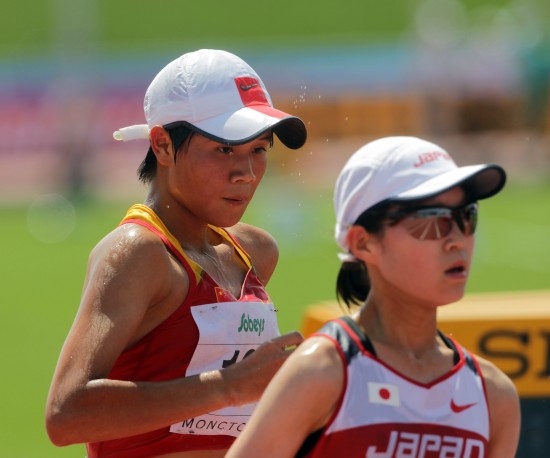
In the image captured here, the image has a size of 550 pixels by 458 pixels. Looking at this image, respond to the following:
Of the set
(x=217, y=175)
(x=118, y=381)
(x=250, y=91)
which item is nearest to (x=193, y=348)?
(x=118, y=381)

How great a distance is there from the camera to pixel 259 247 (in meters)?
4.27

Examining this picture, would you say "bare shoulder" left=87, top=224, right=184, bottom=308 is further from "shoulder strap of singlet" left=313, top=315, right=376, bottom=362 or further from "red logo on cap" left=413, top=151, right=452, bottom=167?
"red logo on cap" left=413, top=151, right=452, bottom=167

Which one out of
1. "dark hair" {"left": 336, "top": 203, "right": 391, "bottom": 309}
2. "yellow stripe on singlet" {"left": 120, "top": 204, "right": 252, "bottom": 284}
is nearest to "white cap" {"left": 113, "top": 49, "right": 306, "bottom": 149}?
"yellow stripe on singlet" {"left": 120, "top": 204, "right": 252, "bottom": 284}

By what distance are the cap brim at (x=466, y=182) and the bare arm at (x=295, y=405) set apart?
39 cm

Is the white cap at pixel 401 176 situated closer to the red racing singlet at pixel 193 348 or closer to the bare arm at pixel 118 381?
the bare arm at pixel 118 381

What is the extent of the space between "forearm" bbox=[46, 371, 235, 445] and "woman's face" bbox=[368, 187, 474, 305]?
0.70m

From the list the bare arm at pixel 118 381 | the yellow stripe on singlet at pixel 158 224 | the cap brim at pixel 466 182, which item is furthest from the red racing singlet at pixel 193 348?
the cap brim at pixel 466 182

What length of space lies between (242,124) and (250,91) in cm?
17

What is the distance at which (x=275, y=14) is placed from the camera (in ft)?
145

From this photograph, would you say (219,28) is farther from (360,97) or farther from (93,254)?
(93,254)

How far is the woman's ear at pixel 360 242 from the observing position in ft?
9.75

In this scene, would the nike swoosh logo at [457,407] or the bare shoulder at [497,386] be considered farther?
the bare shoulder at [497,386]

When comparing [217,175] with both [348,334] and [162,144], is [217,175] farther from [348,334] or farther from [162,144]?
[348,334]

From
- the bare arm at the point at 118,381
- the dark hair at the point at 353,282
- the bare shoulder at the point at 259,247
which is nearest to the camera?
the dark hair at the point at 353,282
